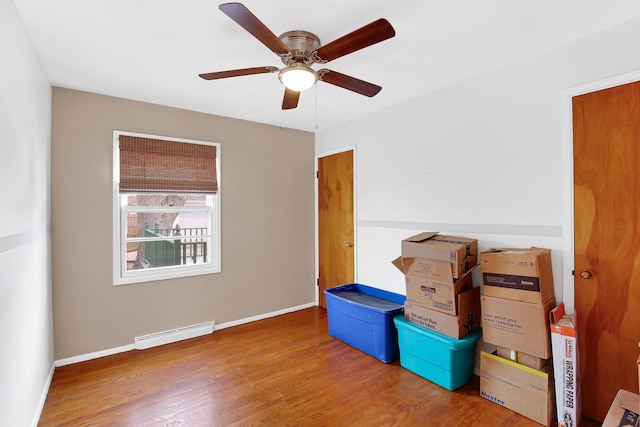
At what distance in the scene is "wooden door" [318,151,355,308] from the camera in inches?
150

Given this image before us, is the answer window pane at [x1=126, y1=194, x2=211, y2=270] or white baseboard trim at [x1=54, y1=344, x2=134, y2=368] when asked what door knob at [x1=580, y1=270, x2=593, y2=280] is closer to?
window pane at [x1=126, y1=194, x2=211, y2=270]

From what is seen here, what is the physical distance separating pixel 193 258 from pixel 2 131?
2245mm

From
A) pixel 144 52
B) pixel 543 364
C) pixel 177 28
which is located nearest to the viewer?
pixel 177 28

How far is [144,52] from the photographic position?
7.09 feet

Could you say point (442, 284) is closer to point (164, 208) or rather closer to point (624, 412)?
point (624, 412)

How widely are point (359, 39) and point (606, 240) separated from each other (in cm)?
197

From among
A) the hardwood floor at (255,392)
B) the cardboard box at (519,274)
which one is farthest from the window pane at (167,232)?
the cardboard box at (519,274)

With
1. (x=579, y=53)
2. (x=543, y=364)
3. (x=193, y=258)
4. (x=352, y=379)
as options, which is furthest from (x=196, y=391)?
(x=579, y=53)

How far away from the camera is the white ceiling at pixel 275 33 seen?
66.7 inches

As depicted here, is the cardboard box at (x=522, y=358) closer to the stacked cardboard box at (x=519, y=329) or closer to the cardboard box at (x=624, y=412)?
the stacked cardboard box at (x=519, y=329)

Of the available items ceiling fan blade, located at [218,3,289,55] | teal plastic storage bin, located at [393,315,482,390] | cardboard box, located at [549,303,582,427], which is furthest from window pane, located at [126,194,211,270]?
cardboard box, located at [549,303,582,427]

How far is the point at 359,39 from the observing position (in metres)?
1.57

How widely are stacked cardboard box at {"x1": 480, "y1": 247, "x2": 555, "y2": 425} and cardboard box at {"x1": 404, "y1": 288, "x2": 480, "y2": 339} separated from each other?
16 cm

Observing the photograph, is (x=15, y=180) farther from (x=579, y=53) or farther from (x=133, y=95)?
(x=579, y=53)
